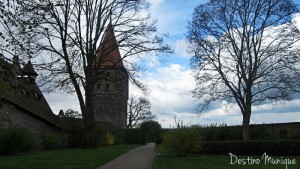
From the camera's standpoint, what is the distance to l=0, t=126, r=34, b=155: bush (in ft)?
80.9

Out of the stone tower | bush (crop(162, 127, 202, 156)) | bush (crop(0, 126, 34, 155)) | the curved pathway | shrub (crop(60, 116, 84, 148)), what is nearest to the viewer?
the curved pathway

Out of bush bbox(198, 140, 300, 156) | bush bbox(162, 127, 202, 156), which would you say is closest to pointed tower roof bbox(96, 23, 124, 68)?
bush bbox(198, 140, 300, 156)

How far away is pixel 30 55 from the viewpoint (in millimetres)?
8547

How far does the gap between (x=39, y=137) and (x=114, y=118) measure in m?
38.5

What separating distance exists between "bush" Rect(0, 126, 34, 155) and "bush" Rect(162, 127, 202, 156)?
32.2 feet

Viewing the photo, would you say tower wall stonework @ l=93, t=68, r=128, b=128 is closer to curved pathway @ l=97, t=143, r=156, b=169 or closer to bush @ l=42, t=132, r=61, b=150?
bush @ l=42, t=132, r=61, b=150

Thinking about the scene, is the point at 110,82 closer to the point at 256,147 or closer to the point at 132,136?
the point at 132,136

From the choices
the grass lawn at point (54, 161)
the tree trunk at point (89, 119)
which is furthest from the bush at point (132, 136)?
the grass lawn at point (54, 161)

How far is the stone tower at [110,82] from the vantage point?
3606 centimetres

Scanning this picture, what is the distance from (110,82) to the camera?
5369 centimetres

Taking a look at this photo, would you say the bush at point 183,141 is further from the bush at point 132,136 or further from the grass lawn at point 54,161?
the bush at point 132,136

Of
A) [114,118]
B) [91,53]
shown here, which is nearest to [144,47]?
[91,53]

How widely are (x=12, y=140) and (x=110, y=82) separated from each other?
95.9ft

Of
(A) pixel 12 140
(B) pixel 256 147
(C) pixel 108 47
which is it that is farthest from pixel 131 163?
(C) pixel 108 47
